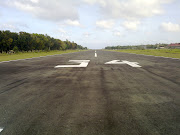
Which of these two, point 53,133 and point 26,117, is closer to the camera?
point 53,133

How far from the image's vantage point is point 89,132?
1618 millimetres

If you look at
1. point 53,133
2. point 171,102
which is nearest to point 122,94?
point 171,102

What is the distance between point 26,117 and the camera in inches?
77.9

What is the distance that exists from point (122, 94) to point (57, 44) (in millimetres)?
76025

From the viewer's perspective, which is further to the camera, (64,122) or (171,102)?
(171,102)

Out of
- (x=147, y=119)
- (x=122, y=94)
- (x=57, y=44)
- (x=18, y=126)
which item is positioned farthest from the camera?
(x=57, y=44)

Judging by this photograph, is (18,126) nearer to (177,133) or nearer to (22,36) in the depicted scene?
(177,133)

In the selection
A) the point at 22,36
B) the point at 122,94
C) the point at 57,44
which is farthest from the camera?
the point at 57,44

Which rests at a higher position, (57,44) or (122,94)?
(57,44)

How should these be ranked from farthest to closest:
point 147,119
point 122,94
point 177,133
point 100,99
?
point 122,94 < point 100,99 < point 147,119 < point 177,133

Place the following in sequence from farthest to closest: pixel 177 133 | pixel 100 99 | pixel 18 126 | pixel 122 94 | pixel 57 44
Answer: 1. pixel 57 44
2. pixel 122 94
3. pixel 100 99
4. pixel 18 126
5. pixel 177 133

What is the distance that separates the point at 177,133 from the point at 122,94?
144 centimetres

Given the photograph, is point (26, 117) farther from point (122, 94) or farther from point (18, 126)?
point (122, 94)

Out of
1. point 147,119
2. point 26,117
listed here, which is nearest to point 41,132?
point 26,117
